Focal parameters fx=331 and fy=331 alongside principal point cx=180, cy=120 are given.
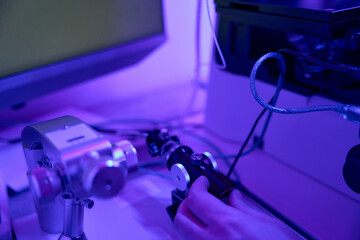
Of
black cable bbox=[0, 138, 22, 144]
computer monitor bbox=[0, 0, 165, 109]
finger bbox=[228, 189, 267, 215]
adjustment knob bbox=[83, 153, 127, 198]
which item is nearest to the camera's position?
adjustment knob bbox=[83, 153, 127, 198]

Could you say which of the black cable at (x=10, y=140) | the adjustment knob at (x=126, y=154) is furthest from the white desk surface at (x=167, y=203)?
the adjustment knob at (x=126, y=154)

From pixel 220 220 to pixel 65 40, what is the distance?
0.42 m

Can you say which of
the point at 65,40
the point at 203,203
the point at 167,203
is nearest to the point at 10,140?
the point at 65,40

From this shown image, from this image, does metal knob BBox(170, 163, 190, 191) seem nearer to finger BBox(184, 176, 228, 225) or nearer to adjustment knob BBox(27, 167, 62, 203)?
finger BBox(184, 176, 228, 225)

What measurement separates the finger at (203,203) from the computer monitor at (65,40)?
348 mm

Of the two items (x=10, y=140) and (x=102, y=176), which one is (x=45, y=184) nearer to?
(x=102, y=176)

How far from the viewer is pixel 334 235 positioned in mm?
498

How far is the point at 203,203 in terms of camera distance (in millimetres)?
414

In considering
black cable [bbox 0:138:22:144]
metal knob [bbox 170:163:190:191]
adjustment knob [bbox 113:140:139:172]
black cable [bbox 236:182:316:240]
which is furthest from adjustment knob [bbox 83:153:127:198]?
black cable [bbox 0:138:22:144]

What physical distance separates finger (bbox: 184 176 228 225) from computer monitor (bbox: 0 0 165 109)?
1.14 feet

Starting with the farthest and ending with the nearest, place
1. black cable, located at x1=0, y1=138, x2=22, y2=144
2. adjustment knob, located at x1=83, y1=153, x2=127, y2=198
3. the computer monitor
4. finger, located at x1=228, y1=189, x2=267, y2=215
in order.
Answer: black cable, located at x1=0, y1=138, x2=22, y2=144, the computer monitor, finger, located at x1=228, y1=189, x2=267, y2=215, adjustment knob, located at x1=83, y1=153, x2=127, y2=198

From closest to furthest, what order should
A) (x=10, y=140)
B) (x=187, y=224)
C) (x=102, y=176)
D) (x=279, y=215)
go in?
(x=102, y=176)
(x=187, y=224)
(x=279, y=215)
(x=10, y=140)

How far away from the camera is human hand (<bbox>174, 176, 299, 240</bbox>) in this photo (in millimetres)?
391

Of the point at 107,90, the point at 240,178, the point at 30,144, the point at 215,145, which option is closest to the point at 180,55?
the point at 107,90
